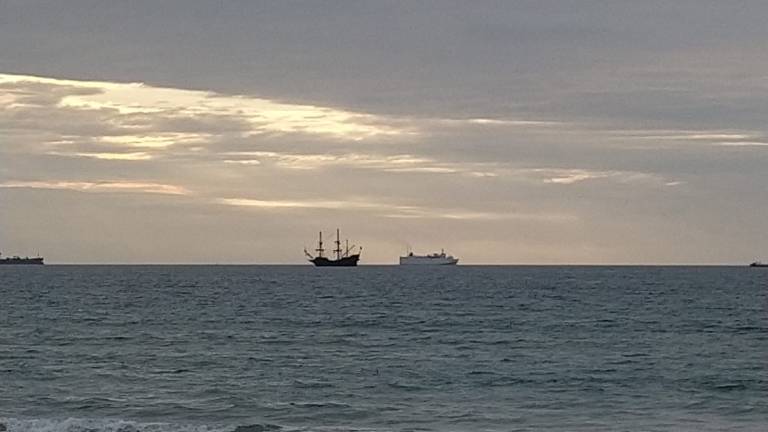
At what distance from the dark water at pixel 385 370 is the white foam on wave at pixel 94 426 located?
0.09 metres

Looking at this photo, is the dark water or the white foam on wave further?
the dark water

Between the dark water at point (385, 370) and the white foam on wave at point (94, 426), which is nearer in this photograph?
the white foam on wave at point (94, 426)

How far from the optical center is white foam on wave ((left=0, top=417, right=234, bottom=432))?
31.8 metres

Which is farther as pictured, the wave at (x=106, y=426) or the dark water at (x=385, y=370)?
the dark water at (x=385, y=370)

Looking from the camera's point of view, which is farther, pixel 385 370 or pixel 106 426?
pixel 385 370

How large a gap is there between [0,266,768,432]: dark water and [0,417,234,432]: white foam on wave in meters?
0.09

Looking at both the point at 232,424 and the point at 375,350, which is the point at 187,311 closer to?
the point at 375,350

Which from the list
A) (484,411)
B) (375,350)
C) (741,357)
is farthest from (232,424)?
(741,357)

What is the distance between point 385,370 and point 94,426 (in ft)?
→ 56.6

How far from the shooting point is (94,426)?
32.4 m

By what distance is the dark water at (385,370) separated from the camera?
3581cm

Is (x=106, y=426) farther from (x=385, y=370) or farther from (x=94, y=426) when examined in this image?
(x=385, y=370)

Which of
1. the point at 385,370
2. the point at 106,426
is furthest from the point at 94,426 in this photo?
the point at 385,370

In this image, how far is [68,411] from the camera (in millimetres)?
36906
